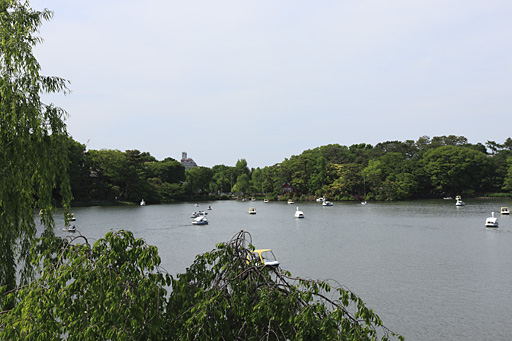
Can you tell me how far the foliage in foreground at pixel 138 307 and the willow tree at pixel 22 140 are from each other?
8.85 ft

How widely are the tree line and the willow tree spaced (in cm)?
7663

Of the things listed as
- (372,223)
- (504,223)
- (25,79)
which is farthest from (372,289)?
(504,223)

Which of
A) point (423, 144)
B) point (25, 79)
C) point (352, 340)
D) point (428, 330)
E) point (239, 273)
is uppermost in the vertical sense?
point (423, 144)

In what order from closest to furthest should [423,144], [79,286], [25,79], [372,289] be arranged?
[79,286] < [25,79] < [372,289] < [423,144]

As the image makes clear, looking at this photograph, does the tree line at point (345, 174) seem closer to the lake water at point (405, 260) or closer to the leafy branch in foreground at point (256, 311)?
the lake water at point (405, 260)

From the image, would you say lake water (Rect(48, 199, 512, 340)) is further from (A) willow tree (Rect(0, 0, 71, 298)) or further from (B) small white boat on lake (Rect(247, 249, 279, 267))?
(A) willow tree (Rect(0, 0, 71, 298))

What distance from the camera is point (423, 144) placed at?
110 m

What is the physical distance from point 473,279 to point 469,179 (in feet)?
264

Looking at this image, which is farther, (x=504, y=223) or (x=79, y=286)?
(x=504, y=223)

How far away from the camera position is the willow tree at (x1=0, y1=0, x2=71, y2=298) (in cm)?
745

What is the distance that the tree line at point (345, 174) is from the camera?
90812 millimetres

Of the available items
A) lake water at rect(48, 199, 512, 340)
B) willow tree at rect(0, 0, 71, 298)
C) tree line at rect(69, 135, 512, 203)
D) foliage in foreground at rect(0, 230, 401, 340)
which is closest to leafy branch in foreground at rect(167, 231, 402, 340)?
foliage in foreground at rect(0, 230, 401, 340)

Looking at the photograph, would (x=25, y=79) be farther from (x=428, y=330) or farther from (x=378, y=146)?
(x=378, y=146)

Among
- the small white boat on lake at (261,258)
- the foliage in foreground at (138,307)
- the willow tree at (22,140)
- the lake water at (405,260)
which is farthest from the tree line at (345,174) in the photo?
the foliage in foreground at (138,307)
